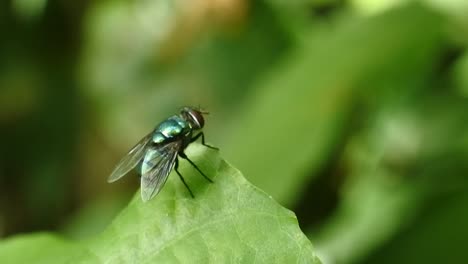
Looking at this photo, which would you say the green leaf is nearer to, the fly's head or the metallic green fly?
the metallic green fly

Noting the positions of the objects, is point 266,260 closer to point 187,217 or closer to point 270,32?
point 187,217

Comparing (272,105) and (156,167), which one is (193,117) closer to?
(156,167)

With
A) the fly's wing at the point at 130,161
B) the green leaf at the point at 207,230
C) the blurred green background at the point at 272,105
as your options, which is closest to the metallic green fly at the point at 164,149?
the fly's wing at the point at 130,161

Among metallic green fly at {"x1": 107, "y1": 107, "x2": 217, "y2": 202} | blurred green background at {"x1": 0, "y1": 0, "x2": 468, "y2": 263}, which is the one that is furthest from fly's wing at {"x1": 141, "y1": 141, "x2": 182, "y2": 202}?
blurred green background at {"x1": 0, "y1": 0, "x2": 468, "y2": 263}

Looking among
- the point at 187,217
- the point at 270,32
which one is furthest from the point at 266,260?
the point at 270,32

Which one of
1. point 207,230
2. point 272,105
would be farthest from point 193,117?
point 272,105
